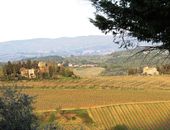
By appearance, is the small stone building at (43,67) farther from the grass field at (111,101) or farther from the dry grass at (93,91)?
the grass field at (111,101)

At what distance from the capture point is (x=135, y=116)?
142 ft

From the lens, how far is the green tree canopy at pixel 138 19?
525 inches

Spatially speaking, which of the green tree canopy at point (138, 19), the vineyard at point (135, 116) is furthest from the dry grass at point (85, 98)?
the green tree canopy at point (138, 19)

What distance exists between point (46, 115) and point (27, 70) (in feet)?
128

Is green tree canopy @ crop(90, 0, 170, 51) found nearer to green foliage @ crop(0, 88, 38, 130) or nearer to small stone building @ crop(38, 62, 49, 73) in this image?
green foliage @ crop(0, 88, 38, 130)

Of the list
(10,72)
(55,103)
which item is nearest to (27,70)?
(10,72)

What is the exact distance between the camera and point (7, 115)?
10.3 metres

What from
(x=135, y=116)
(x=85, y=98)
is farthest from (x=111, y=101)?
(x=135, y=116)

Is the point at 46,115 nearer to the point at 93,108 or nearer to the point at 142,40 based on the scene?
the point at 93,108

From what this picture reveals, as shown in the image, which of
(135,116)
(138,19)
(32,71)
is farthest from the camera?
(32,71)

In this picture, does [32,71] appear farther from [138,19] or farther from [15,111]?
[15,111]

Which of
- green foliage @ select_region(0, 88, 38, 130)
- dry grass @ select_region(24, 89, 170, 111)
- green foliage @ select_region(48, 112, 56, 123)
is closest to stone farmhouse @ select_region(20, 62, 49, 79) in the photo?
dry grass @ select_region(24, 89, 170, 111)

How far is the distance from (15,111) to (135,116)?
3386 centimetres

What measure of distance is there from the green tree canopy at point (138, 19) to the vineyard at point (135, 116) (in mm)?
22754
